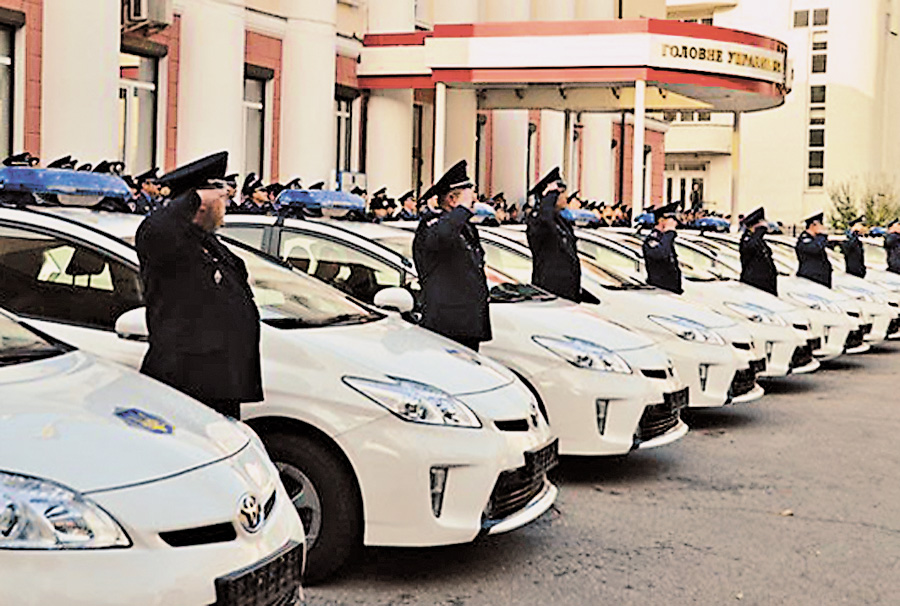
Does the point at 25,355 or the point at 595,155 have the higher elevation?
the point at 595,155

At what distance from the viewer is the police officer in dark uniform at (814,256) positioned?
15.6m

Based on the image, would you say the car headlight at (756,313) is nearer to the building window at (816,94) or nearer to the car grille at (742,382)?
the car grille at (742,382)

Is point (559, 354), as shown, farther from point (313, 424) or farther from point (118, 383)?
point (118, 383)

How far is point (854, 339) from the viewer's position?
14.3 m

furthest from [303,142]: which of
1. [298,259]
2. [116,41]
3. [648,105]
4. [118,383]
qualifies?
[118,383]

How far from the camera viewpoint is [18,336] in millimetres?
4461

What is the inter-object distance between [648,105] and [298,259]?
21682mm

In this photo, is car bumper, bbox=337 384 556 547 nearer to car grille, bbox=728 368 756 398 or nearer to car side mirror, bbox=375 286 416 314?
car side mirror, bbox=375 286 416 314

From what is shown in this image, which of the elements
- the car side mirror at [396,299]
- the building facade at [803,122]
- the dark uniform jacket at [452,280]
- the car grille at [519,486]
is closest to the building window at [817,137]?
the building facade at [803,122]

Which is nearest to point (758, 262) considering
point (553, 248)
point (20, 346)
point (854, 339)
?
point (854, 339)

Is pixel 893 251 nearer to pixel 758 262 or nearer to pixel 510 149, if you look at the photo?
pixel 758 262

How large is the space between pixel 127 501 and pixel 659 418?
14.8 feet

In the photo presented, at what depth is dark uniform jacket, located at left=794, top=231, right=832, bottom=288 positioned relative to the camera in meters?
15.6

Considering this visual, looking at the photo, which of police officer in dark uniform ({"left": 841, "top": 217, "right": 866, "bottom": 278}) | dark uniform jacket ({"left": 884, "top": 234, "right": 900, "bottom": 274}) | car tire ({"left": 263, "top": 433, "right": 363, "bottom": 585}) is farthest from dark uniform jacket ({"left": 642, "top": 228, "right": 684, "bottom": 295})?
dark uniform jacket ({"left": 884, "top": 234, "right": 900, "bottom": 274})
